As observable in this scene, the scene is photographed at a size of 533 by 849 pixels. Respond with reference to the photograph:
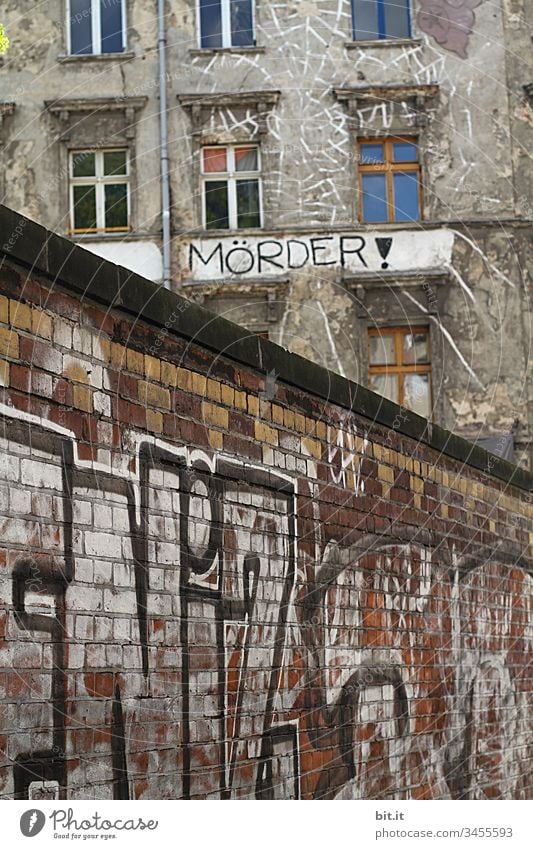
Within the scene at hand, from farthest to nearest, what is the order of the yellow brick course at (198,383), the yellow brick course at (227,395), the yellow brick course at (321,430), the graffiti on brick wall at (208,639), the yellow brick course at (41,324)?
the yellow brick course at (321,430)
the yellow brick course at (227,395)
the yellow brick course at (198,383)
the yellow brick course at (41,324)
the graffiti on brick wall at (208,639)

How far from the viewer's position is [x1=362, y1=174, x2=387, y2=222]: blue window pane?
2378 cm

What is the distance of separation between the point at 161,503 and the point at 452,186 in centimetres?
1749

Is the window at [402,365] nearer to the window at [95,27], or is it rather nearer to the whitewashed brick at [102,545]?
the window at [95,27]

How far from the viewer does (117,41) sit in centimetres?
2420

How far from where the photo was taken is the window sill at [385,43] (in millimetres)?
24047

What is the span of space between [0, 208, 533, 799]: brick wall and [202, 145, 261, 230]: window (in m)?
12.1

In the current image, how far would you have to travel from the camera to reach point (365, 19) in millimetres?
24312

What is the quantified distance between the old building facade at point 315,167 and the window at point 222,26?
0.12ft

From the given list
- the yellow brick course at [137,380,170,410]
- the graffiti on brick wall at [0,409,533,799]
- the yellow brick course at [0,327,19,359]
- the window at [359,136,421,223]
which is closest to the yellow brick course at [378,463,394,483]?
the graffiti on brick wall at [0,409,533,799]

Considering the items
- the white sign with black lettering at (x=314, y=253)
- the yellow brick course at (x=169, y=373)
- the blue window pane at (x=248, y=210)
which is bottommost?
the yellow brick course at (x=169, y=373)

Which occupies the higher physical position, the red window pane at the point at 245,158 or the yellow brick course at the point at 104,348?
the red window pane at the point at 245,158

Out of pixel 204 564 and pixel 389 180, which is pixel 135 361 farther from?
pixel 389 180

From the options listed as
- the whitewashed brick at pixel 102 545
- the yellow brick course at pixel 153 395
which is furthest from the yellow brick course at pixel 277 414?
the whitewashed brick at pixel 102 545

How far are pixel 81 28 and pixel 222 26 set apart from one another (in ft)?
7.65
